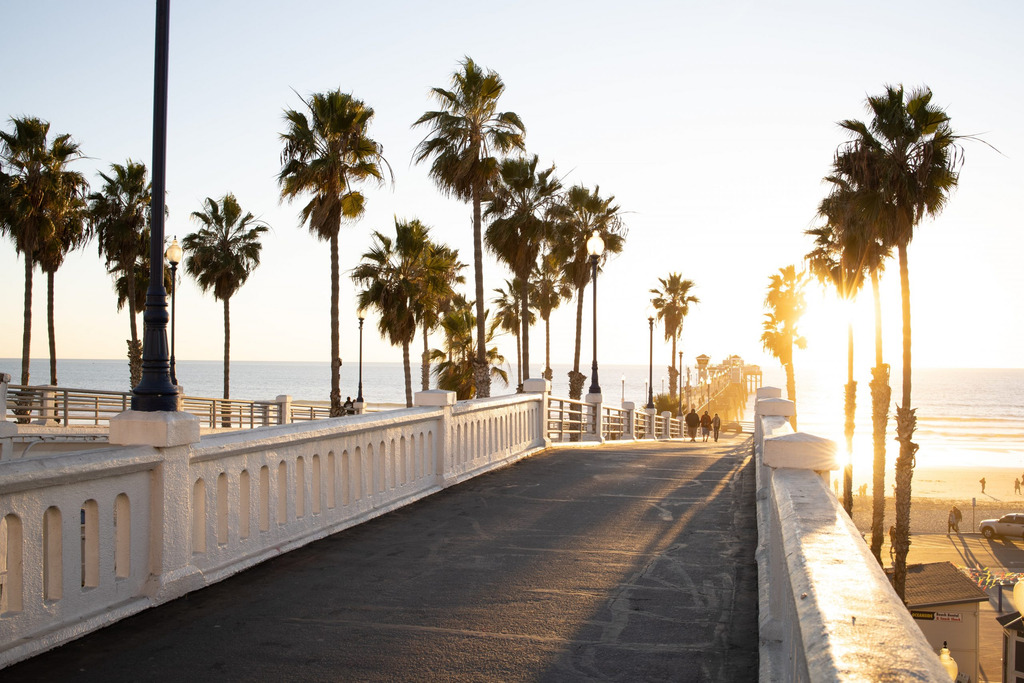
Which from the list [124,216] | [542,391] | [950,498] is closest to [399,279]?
[124,216]

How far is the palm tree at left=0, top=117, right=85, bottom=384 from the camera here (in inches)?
1350

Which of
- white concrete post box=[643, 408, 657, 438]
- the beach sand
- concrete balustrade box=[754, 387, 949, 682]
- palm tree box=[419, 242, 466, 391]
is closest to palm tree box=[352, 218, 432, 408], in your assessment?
palm tree box=[419, 242, 466, 391]

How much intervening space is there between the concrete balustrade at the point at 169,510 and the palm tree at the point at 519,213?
24585 millimetres

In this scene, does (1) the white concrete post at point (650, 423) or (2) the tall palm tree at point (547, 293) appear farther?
(2) the tall palm tree at point (547, 293)

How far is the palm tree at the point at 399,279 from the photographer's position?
136ft

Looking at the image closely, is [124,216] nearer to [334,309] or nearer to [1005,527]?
[334,309]

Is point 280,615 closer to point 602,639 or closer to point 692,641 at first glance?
point 602,639

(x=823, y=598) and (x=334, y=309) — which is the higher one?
(x=334, y=309)

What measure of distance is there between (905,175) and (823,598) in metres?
28.4

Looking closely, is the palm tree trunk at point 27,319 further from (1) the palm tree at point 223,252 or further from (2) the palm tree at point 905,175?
(2) the palm tree at point 905,175

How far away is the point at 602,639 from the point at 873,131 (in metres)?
27.8

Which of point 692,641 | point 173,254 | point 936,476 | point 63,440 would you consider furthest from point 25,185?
point 936,476

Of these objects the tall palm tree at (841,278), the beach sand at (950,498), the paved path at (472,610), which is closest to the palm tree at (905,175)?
the tall palm tree at (841,278)

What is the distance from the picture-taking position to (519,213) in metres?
34.0
